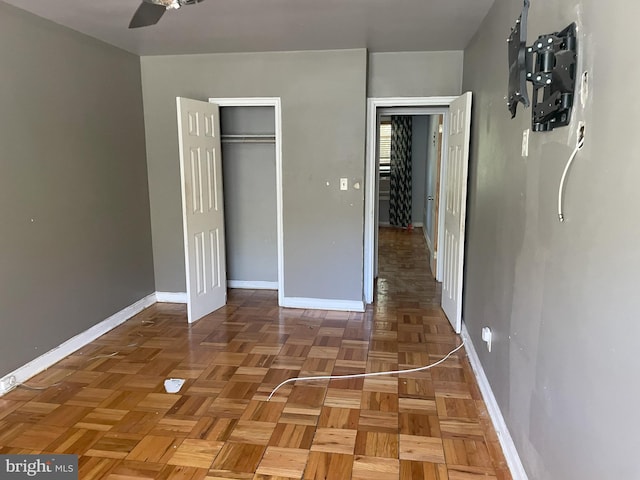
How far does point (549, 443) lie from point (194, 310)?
294 centimetres

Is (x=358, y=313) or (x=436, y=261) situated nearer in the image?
(x=358, y=313)

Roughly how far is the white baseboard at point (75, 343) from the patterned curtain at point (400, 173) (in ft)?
18.8

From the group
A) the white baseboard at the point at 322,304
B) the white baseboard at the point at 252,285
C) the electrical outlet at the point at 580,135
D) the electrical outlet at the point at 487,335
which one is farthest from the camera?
the white baseboard at the point at 252,285

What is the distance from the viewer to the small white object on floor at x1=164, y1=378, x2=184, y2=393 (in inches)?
107

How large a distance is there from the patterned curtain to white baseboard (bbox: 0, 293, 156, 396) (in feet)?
18.8

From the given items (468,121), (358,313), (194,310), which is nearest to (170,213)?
(194,310)

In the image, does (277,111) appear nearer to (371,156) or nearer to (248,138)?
(248,138)

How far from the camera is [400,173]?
8867mm

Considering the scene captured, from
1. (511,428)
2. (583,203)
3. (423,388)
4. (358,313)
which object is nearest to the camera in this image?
→ (583,203)

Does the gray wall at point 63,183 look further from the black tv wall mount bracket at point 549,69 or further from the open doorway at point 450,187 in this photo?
the black tv wall mount bracket at point 549,69

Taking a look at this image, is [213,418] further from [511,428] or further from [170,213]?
[170,213]

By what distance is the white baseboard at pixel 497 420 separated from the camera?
195 centimetres

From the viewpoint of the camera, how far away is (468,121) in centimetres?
332

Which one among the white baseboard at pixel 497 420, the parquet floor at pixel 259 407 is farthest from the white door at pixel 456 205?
the white baseboard at pixel 497 420
